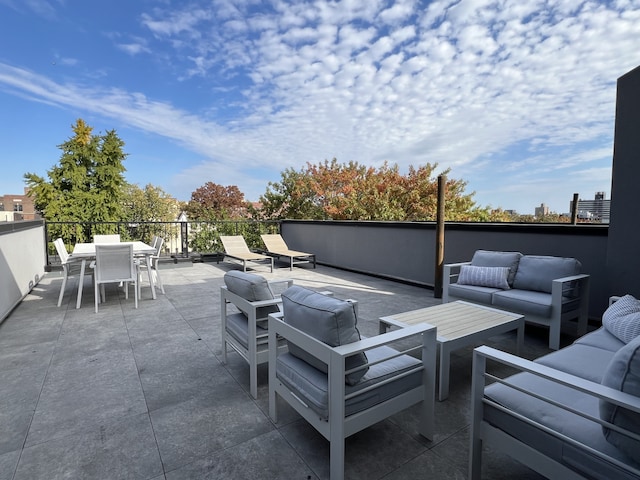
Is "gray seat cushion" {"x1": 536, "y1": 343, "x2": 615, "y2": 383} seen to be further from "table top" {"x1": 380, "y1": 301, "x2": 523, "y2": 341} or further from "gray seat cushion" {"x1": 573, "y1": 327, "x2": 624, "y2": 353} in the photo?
"table top" {"x1": 380, "y1": 301, "x2": 523, "y2": 341}

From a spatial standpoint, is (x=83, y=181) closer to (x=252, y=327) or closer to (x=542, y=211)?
(x=252, y=327)

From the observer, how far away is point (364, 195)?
36.9 ft

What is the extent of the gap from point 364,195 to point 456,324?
8.88 m

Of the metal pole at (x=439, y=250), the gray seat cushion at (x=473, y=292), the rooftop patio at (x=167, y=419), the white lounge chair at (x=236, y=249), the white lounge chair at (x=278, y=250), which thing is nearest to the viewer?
the rooftop patio at (x=167, y=419)

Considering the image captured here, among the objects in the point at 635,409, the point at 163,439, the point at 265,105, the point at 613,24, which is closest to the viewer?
the point at 635,409

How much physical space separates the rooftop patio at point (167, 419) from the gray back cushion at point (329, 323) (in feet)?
1.60

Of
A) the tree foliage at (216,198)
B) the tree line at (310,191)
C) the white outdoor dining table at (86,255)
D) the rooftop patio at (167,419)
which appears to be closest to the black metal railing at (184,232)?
the tree line at (310,191)

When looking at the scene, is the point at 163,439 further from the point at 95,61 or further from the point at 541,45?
the point at 95,61

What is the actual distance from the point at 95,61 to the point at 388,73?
836cm

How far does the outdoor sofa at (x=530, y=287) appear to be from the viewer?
3.09 m

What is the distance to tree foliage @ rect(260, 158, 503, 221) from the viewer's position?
10656 mm

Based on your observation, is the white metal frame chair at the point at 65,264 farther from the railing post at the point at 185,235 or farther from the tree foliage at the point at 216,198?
the tree foliage at the point at 216,198

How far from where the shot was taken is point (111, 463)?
5.26 feet

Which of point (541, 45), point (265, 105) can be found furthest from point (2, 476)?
point (265, 105)
